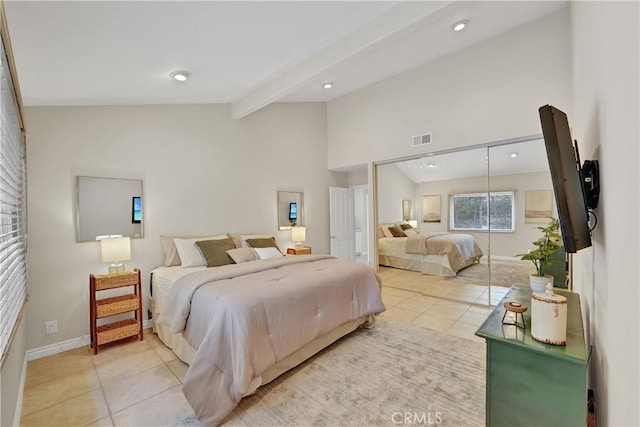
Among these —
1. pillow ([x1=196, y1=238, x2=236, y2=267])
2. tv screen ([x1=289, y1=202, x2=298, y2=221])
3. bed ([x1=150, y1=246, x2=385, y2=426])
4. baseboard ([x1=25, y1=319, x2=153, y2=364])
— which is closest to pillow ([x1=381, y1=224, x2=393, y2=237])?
tv screen ([x1=289, y1=202, x2=298, y2=221])

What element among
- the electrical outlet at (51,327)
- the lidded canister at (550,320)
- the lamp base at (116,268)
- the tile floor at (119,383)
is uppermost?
the lidded canister at (550,320)

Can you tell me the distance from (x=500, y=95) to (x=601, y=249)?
3173 millimetres

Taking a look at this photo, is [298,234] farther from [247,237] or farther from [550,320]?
[550,320]

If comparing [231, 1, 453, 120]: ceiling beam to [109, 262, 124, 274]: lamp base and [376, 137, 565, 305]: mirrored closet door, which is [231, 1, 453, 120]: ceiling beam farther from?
[109, 262, 124, 274]: lamp base

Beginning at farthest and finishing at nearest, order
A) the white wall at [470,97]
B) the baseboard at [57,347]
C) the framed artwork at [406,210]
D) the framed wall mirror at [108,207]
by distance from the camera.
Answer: the framed artwork at [406,210] → the white wall at [470,97] → the framed wall mirror at [108,207] → the baseboard at [57,347]

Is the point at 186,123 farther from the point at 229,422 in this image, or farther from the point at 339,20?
the point at 229,422

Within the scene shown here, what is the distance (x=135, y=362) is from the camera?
2.60 meters

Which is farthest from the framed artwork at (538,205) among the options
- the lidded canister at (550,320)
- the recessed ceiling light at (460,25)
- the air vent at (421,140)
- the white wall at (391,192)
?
the lidded canister at (550,320)

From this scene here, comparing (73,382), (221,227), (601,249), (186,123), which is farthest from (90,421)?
(186,123)

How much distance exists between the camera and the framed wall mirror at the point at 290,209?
4988 mm

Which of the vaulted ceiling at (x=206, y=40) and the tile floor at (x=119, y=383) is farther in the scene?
the tile floor at (x=119, y=383)

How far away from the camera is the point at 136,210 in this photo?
11.1 ft

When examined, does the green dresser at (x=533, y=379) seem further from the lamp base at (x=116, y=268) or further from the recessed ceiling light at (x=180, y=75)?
the lamp base at (x=116, y=268)

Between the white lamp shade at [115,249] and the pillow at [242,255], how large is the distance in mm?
1104
